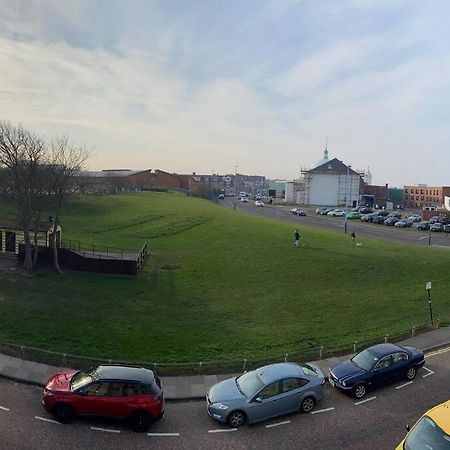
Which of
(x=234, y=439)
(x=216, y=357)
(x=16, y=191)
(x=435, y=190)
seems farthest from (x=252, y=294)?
(x=435, y=190)

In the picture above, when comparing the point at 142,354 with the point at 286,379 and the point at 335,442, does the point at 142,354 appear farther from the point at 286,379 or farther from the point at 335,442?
the point at 335,442

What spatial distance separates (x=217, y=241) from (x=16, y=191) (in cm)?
1677

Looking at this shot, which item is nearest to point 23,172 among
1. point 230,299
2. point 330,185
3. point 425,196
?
point 230,299

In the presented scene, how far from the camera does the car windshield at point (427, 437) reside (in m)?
8.67

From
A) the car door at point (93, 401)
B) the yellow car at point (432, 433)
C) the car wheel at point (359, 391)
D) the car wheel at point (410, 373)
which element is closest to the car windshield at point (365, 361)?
the car wheel at point (359, 391)

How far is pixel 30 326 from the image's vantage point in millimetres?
19297

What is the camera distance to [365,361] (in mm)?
14352

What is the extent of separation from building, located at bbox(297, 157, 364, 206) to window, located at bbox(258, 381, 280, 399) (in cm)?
9623

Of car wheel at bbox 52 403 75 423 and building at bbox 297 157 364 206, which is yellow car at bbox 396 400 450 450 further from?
building at bbox 297 157 364 206

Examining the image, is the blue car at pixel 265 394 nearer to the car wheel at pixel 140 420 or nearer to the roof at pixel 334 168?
the car wheel at pixel 140 420

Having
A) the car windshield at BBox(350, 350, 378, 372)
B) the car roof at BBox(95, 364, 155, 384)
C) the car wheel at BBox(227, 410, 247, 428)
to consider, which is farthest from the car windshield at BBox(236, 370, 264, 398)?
the car windshield at BBox(350, 350, 378, 372)

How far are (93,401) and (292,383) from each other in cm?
542

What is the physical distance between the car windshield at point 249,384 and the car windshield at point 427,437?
434 cm

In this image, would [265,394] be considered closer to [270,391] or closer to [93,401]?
[270,391]
